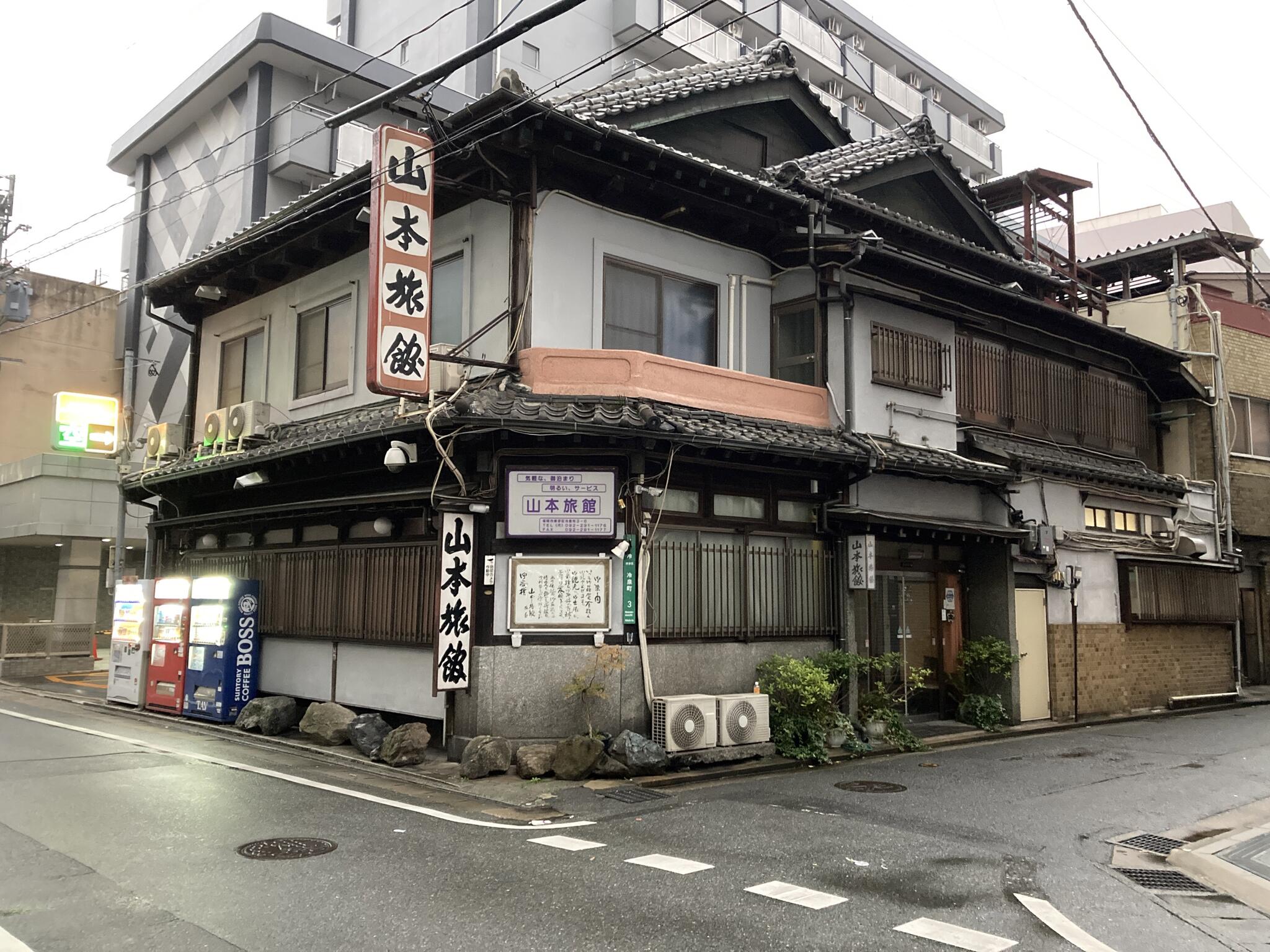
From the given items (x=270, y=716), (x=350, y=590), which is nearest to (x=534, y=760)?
(x=350, y=590)

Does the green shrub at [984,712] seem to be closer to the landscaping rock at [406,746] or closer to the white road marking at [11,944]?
the landscaping rock at [406,746]

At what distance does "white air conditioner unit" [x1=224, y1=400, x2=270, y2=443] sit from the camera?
627 inches

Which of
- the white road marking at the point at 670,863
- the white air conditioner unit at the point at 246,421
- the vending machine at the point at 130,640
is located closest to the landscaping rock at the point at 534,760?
the white road marking at the point at 670,863

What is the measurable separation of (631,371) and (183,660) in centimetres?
943

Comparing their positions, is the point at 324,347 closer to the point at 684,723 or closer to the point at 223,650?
the point at 223,650

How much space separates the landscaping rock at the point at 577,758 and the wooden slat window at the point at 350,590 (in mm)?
2706

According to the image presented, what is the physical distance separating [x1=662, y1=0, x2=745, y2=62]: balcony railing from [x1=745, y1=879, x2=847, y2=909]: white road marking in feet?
116

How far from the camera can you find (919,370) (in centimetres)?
1669

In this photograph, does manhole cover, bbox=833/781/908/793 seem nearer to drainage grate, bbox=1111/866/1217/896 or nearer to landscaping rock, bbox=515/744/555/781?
drainage grate, bbox=1111/866/1217/896

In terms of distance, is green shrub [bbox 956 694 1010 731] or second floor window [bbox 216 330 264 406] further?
second floor window [bbox 216 330 264 406]

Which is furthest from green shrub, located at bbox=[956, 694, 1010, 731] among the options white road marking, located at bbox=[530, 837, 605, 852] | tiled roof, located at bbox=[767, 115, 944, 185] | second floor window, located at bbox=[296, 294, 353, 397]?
second floor window, located at bbox=[296, 294, 353, 397]

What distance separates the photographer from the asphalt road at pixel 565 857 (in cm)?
608

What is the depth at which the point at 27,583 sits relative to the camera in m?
32.4

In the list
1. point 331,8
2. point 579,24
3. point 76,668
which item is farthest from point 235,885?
point 331,8
